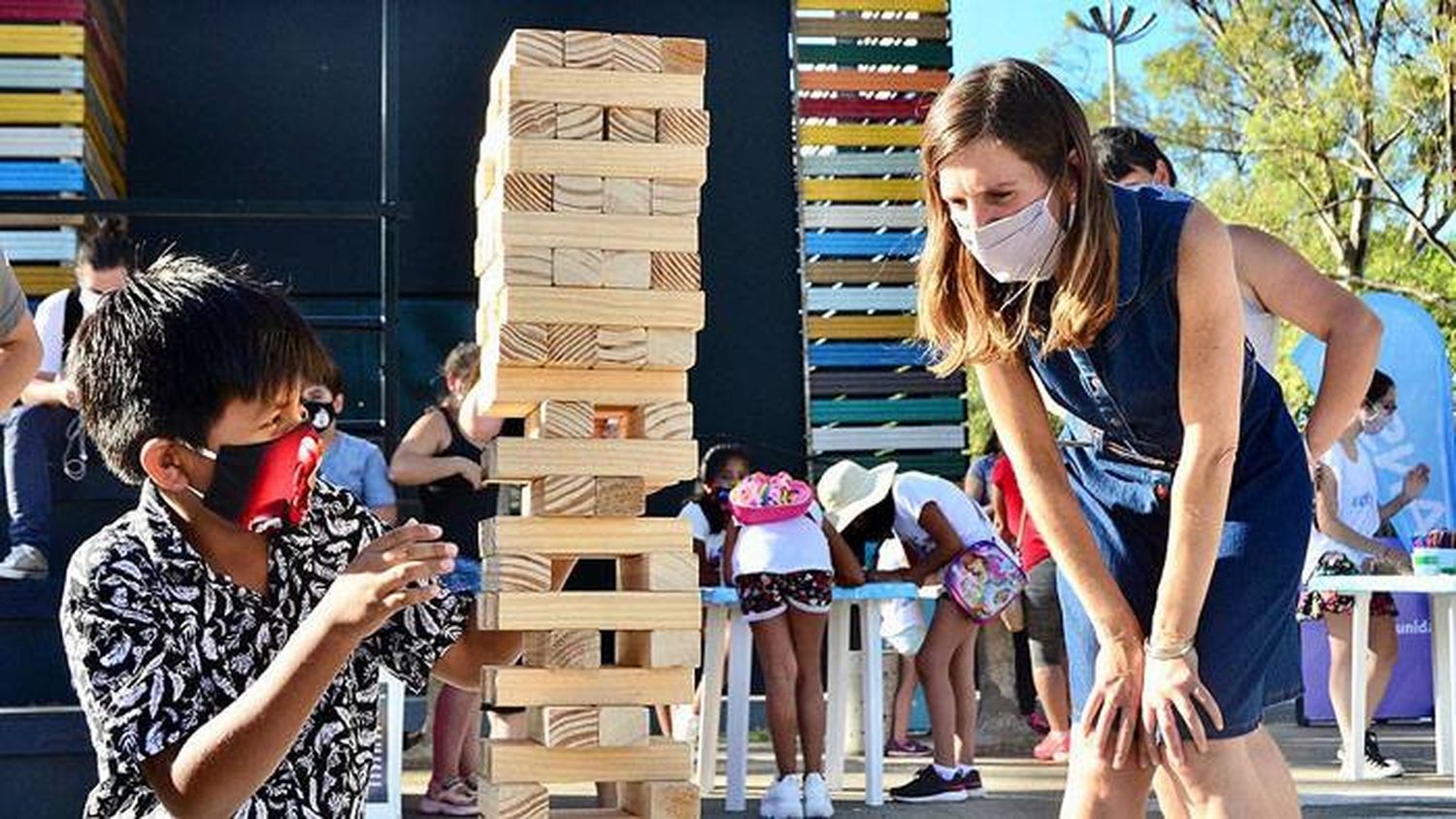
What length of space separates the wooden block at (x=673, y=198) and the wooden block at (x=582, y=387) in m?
0.39

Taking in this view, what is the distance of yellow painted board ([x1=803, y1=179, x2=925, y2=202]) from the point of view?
13.0 meters

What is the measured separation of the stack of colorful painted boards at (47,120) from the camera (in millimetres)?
11047

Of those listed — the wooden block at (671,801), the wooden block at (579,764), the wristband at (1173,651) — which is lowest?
the wooden block at (671,801)

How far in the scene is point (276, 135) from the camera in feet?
40.6

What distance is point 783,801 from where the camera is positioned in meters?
7.78

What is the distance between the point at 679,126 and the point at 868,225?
7.99 m

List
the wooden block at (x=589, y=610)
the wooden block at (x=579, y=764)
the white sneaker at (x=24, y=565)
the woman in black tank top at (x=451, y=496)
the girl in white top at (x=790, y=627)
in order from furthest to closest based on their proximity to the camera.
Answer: the girl in white top at (x=790, y=627), the woman in black tank top at (x=451, y=496), the white sneaker at (x=24, y=565), the wooden block at (x=579, y=764), the wooden block at (x=589, y=610)

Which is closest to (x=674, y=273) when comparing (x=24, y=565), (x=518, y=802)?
(x=518, y=802)

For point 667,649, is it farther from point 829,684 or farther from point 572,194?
point 829,684

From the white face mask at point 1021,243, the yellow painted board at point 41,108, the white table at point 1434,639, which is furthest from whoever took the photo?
the yellow painted board at point 41,108

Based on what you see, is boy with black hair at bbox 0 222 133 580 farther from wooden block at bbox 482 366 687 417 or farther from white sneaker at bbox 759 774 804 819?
white sneaker at bbox 759 774 804 819

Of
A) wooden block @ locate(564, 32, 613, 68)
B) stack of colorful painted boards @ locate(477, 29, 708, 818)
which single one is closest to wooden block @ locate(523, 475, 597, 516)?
stack of colorful painted boards @ locate(477, 29, 708, 818)

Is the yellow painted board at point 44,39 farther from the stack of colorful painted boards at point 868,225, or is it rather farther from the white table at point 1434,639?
the white table at point 1434,639

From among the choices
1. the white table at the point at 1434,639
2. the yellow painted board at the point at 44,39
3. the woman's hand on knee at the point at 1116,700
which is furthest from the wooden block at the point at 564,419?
the yellow painted board at the point at 44,39
